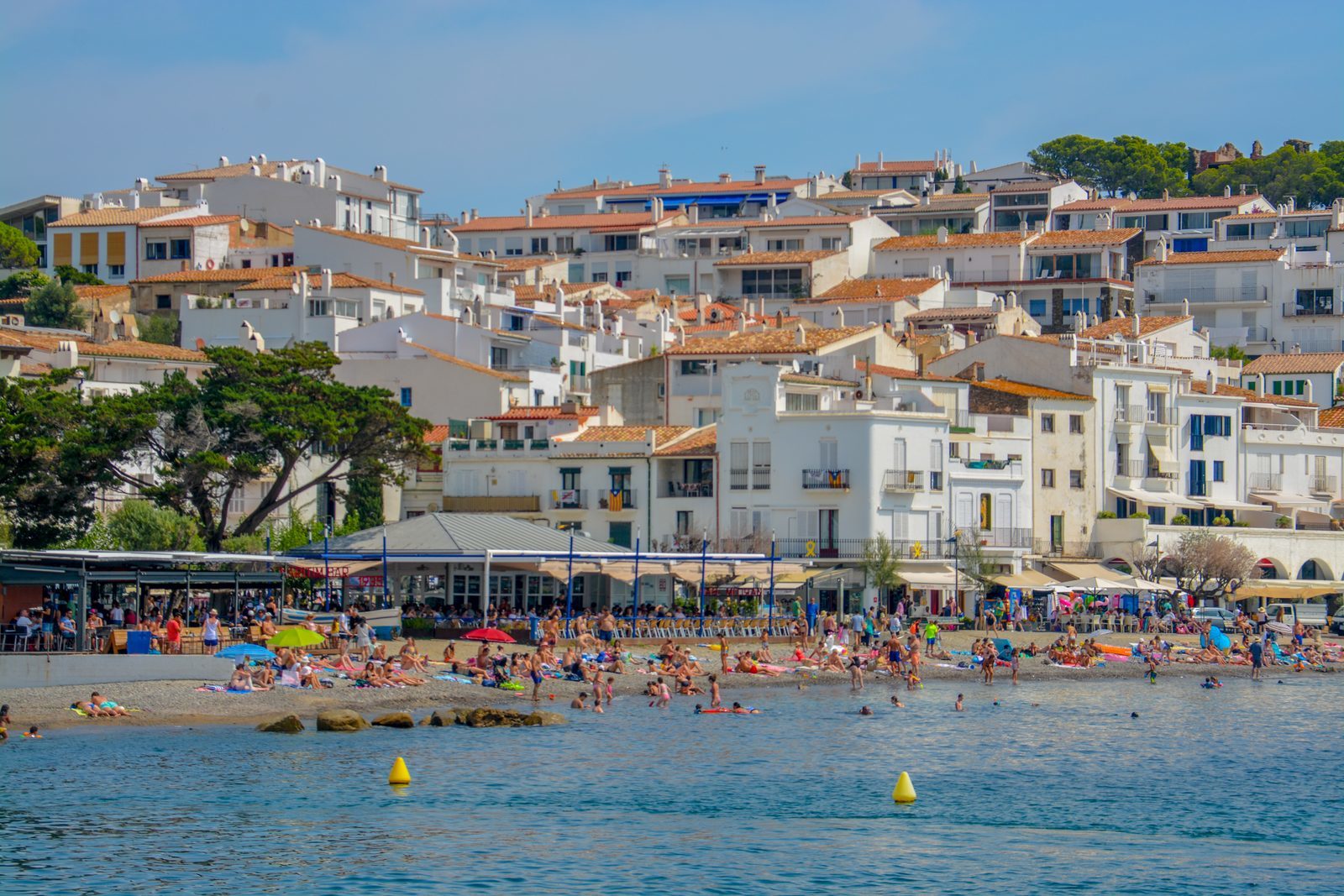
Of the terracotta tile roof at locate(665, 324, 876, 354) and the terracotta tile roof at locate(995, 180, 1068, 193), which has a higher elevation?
the terracotta tile roof at locate(995, 180, 1068, 193)

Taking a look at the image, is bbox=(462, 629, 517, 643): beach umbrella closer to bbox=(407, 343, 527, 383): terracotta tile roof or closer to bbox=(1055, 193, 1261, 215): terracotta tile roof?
bbox=(407, 343, 527, 383): terracotta tile roof

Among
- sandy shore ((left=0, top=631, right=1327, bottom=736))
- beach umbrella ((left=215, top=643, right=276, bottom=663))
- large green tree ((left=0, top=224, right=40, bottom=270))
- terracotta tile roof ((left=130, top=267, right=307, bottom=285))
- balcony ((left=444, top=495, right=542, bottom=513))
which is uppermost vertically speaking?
large green tree ((left=0, top=224, right=40, bottom=270))

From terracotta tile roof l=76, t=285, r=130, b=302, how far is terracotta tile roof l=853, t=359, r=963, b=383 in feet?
132

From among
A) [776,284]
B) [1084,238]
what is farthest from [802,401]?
[1084,238]

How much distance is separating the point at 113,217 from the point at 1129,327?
174 ft

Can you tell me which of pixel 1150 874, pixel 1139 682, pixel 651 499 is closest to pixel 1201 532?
pixel 1139 682

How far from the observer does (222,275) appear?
96062 mm

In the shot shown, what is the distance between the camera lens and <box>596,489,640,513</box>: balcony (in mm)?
68062

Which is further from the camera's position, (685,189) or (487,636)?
(685,189)

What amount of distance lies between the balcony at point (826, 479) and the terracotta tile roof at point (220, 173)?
55.3 meters

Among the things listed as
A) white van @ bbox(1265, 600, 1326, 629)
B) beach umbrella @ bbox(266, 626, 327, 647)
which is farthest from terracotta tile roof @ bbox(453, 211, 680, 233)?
beach umbrella @ bbox(266, 626, 327, 647)

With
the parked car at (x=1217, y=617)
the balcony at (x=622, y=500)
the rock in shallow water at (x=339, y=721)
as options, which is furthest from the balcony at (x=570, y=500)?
the rock in shallow water at (x=339, y=721)

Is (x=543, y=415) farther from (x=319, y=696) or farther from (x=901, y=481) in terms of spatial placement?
(x=319, y=696)

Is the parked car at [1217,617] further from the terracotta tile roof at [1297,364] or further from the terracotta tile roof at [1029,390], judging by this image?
the terracotta tile roof at [1297,364]
